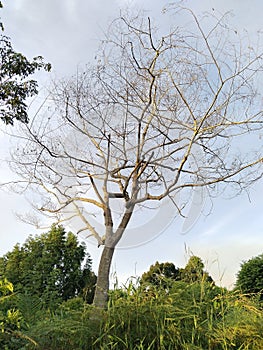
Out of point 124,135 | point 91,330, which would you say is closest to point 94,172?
point 124,135

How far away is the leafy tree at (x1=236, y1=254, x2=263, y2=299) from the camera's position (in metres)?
7.50

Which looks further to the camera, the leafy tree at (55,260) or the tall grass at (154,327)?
the leafy tree at (55,260)

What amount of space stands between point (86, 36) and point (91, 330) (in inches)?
206

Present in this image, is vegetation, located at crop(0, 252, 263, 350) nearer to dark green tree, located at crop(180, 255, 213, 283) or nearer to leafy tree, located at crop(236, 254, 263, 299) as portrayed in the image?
dark green tree, located at crop(180, 255, 213, 283)

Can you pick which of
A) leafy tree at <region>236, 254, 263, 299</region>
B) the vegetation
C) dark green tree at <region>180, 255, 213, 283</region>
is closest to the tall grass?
the vegetation

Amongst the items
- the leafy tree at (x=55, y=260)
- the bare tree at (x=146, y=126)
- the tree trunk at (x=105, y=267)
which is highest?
the bare tree at (x=146, y=126)

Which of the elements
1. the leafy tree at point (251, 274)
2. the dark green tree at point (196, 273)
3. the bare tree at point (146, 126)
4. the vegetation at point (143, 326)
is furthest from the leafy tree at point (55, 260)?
the vegetation at point (143, 326)

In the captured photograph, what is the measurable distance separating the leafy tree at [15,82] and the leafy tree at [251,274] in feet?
16.5

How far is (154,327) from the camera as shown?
2521 millimetres

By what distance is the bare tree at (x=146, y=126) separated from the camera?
6918 mm

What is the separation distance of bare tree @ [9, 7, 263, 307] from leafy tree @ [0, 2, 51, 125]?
0.46 metres

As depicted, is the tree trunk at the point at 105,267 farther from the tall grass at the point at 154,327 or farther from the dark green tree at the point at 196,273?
the tall grass at the point at 154,327

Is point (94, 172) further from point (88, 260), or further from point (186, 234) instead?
point (88, 260)

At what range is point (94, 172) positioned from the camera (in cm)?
770
